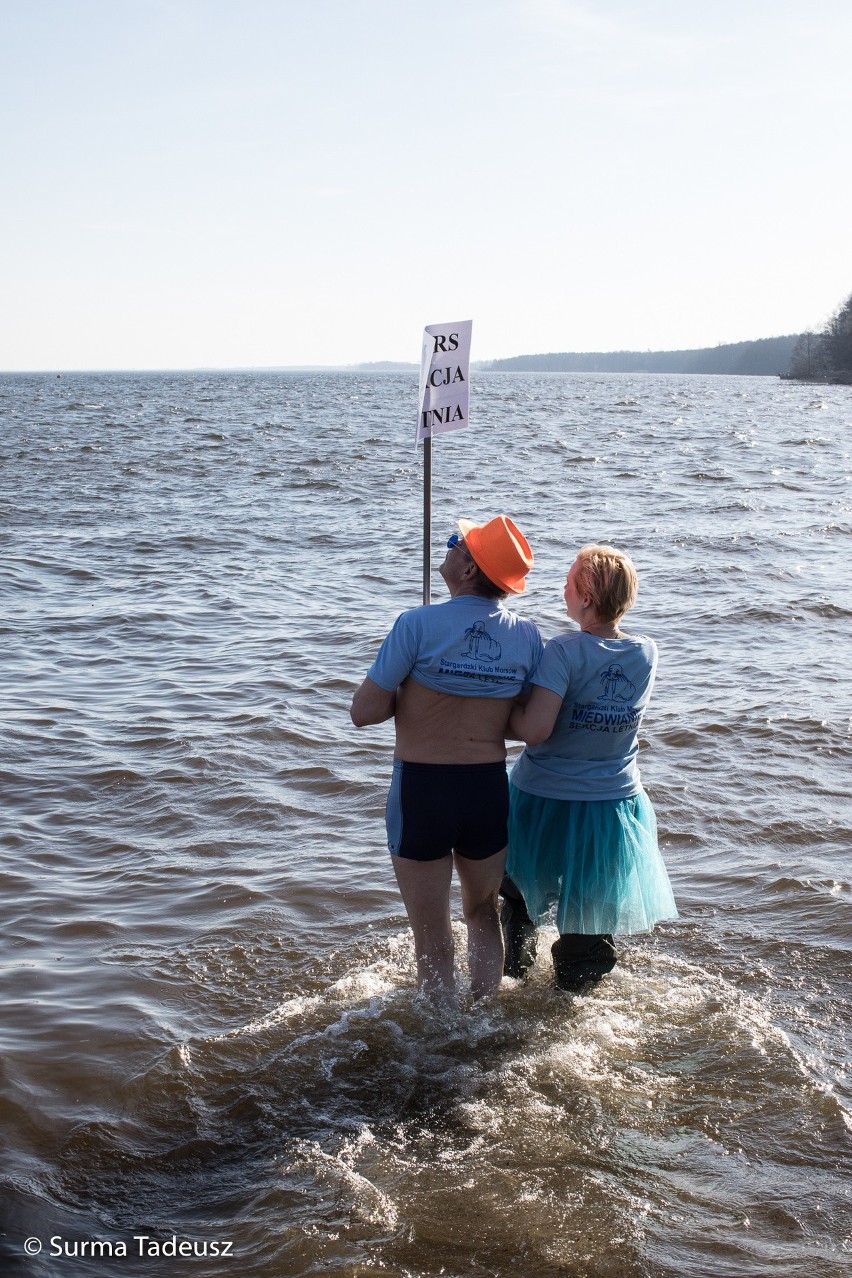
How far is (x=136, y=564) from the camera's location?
1550 centimetres

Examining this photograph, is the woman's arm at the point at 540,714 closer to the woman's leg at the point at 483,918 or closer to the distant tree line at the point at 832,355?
the woman's leg at the point at 483,918

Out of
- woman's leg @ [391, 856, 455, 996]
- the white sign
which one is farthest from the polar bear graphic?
the white sign

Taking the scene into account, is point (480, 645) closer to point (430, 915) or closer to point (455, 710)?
point (455, 710)

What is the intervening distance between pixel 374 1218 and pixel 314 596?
10.5 metres

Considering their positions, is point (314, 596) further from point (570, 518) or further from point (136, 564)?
point (570, 518)

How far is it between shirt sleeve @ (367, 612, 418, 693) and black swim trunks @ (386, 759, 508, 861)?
0.35 m

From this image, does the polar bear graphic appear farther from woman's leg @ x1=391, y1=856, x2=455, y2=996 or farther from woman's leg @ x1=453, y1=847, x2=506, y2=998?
woman's leg @ x1=391, y1=856, x2=455, y2=996

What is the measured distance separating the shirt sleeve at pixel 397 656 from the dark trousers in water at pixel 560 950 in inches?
43.6

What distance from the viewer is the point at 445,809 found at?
167 inches

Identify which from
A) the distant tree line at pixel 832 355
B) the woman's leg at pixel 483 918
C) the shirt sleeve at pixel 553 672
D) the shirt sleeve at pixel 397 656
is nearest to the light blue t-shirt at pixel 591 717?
the shirt sleeve at pixel 553 672

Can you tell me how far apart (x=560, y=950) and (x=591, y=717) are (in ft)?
3.45

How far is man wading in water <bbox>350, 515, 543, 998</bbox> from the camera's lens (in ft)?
13.5

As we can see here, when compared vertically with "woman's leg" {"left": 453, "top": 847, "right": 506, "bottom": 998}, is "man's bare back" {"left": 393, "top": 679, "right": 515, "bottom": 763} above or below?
above

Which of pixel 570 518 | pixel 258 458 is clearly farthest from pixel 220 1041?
pixel 258 458
